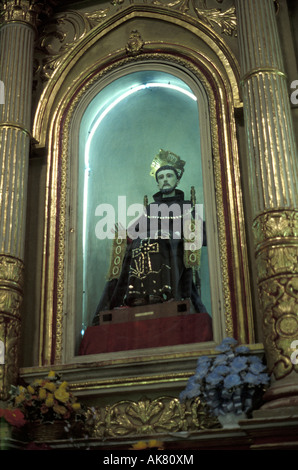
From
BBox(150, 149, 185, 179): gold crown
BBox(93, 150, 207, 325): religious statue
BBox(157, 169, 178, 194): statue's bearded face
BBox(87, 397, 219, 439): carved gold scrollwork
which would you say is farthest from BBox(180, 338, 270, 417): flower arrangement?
BBox(150, 149, 185, 179): gold crown

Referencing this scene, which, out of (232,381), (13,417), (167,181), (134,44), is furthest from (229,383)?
(134,44)

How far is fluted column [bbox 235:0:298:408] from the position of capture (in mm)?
4441

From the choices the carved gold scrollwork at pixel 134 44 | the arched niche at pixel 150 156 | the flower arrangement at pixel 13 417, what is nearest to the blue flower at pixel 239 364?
the arched niche at pixel 150 156

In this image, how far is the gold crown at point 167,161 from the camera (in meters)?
6.16

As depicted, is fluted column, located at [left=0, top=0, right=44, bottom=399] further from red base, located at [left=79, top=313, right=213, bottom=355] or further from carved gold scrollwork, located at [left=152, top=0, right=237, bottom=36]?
carved gold scrollwork, located at [left=152, top=0, right=237, bottom=36]

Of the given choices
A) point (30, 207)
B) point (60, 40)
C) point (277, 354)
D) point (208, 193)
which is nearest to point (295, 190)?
point (208, 193)

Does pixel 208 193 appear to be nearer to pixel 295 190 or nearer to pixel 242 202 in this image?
pixel 242 202

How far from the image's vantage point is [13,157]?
18.6ft

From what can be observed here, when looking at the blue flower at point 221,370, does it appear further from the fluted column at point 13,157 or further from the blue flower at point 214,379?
the fluted column at point 13,157

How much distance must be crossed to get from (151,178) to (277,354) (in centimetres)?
243

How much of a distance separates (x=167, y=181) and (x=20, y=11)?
6.49 ft

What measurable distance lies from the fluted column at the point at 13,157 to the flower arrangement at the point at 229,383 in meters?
1.40

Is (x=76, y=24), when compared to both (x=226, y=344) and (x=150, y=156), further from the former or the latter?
(x=226, y=344)

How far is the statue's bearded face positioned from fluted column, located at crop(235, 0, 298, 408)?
1.02 metres
